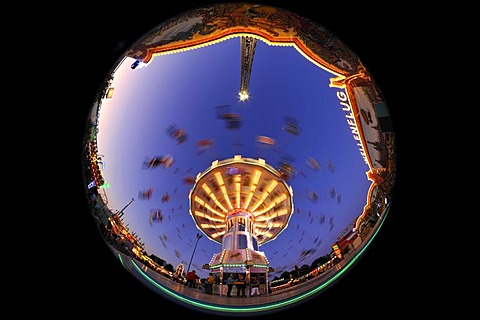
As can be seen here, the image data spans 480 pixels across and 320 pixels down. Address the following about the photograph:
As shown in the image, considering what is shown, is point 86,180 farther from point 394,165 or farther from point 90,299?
point 394,165

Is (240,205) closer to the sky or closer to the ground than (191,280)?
closer to the sky

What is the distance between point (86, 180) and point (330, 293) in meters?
3.23

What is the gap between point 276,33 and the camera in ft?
19.8

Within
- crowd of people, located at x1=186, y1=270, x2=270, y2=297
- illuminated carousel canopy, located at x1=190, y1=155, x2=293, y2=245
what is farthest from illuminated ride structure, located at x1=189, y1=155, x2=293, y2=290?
crowd of people, located at x1=186, y1=270, x2=270, y2=297

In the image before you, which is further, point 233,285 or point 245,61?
point 245,61

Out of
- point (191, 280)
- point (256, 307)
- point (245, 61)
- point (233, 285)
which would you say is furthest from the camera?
point (245, 61)

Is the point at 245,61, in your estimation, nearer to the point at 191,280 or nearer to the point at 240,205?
the point at 191,280

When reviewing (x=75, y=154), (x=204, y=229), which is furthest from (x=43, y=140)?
(x=204, y=229)

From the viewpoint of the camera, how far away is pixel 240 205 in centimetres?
2633

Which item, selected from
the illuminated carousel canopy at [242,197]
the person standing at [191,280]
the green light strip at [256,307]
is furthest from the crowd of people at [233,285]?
the illuminated carousel canopy at [242,197]

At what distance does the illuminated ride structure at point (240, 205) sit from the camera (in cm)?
A: 1965

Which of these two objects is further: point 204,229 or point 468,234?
point 204,229

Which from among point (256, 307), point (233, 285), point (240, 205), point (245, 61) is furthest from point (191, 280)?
point (240, 205)

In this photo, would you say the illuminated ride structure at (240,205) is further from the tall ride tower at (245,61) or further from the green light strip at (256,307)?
the green light strip at (256,307)
